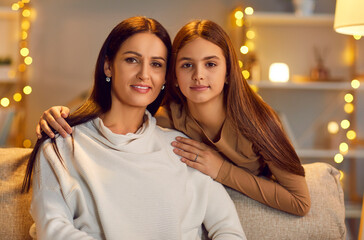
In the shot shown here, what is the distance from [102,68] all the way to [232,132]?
0.53m

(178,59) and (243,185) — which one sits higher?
(178,59)

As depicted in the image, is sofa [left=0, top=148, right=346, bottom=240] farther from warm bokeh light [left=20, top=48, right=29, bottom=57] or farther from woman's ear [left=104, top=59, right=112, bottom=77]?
warm bokeh light [left=20, top=48, right=29, bottom=57]

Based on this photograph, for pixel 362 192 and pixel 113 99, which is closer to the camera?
pixel 113 99

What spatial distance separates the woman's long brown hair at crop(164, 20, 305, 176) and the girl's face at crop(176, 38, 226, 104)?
3 cm

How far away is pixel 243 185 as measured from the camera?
162cm

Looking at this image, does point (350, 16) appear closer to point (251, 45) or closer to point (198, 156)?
point (198, 156)

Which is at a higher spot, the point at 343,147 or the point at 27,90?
the point at 27,90

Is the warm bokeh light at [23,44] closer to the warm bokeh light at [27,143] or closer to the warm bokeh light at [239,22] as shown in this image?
the warm bokeh light at [27,143]

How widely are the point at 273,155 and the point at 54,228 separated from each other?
2.57 feet

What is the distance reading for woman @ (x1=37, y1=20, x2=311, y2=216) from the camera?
5.21 feet

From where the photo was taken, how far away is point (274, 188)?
1.62 m

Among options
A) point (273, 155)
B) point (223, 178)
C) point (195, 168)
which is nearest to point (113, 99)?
point (195, 168)

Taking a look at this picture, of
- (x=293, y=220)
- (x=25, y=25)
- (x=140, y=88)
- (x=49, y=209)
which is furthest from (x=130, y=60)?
(x=25, y=25)

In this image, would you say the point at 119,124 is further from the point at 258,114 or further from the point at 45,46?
the point at 45,46
